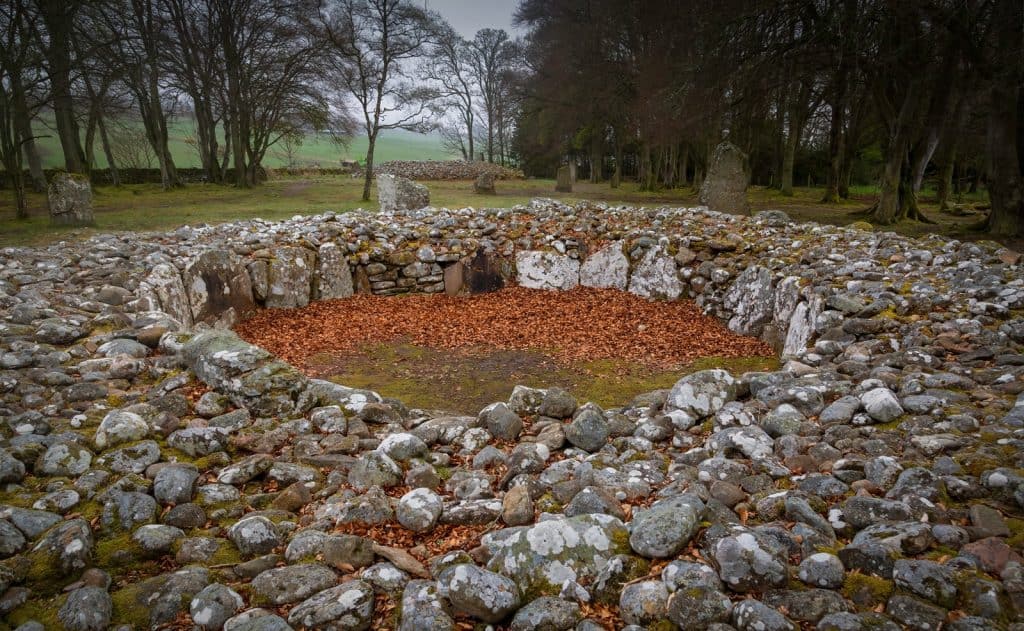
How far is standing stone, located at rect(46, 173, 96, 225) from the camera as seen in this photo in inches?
475

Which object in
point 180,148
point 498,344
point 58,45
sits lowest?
point 498,344

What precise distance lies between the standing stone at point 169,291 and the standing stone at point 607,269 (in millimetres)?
6325

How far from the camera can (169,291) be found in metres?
7.28

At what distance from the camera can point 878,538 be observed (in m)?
2.35

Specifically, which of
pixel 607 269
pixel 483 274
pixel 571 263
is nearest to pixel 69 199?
pixel 483 274

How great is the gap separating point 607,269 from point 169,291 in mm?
6761

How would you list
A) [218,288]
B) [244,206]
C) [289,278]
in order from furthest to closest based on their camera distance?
1. [244,206]
2. [289,278]
3. [218,288]

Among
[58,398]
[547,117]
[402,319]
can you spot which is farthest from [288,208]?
[547,117]

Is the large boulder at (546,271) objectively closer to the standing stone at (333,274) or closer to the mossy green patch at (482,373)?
the standing stone at (333,274)

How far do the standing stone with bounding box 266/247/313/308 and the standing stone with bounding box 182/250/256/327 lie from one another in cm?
35

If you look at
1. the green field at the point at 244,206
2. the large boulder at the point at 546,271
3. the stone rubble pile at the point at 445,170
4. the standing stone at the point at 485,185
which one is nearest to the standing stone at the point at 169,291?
the green field at the point at 244,206

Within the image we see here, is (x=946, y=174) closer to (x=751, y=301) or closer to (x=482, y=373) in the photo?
(x=751, y=301)

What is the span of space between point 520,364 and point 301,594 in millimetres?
4812

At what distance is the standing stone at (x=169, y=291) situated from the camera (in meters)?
7.06
